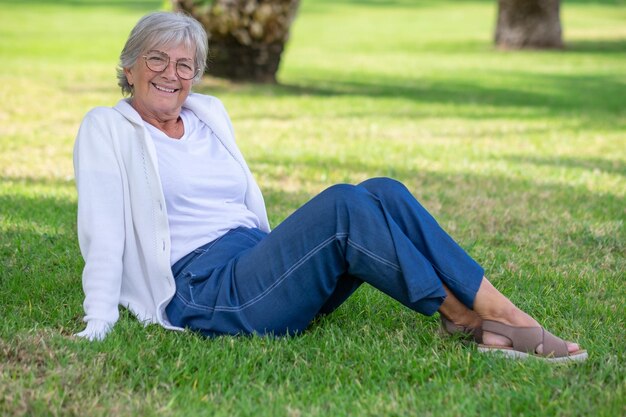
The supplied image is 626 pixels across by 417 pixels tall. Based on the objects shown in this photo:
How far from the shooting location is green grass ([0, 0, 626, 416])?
3570mm

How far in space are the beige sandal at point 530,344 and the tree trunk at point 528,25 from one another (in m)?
18.5

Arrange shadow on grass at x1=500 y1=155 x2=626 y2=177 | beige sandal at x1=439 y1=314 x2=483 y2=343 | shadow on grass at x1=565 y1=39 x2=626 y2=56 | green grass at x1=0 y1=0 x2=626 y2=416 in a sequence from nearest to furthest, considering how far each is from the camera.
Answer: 1. green grass at x1=0 y1=0 x2=626 y2=416
2. beige sandal at x1=439 y1=314 x2=483 y2=343
3. shadow on grass at x1=500 y1=155 x2=626 y2=177
4. shadow on grass at x1=565 y1=39 x2=626 y2=56

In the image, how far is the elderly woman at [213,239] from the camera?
12.6ft

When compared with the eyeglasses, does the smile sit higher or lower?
lower

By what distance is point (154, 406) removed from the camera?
3.42 meters

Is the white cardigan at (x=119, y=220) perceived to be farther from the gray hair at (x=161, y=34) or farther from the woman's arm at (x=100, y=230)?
the gray hair at (x=161, y=34)

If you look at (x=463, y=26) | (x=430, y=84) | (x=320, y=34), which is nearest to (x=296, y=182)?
(x=430, y=84)

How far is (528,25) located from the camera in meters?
21.7

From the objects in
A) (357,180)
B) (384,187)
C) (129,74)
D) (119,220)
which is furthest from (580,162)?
(119,220)

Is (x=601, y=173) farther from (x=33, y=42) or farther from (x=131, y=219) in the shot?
(x=33, y=42)

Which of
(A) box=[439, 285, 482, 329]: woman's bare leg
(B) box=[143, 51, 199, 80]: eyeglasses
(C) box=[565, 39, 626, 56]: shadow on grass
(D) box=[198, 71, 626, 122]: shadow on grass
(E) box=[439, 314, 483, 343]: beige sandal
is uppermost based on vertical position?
(B) box=[143, 51, 199, 80]: eyeglasses

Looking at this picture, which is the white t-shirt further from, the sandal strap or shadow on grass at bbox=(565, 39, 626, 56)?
shadow on grass at bbox=(565, 39, 626, 56)

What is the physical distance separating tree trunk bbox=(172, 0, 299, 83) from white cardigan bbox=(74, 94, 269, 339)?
8.51 meters

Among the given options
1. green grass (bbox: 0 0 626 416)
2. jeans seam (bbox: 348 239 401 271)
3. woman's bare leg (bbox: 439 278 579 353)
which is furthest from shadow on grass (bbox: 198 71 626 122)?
jeans seam (bbox: 348 239 401 271)
